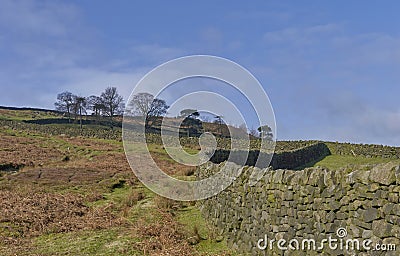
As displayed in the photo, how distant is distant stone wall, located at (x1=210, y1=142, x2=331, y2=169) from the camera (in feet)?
70.5

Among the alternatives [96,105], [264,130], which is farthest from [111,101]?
[264,130]

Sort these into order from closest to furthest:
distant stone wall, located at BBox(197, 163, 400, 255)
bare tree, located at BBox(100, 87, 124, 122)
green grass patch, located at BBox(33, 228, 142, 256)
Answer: distant stone wall, located at BBox(197, 163, 400, 255), green grass patch, located at BBox(33, 228, 142, 256), bare tree, located at BBox(100, 87, 124, 122)

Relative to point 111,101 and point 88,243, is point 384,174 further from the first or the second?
point 111,101

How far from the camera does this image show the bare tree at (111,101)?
76312 mm

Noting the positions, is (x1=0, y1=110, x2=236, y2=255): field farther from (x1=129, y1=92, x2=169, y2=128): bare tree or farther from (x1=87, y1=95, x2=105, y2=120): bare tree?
(x1=87, y1=95, x2=105, y2=120): bare tree

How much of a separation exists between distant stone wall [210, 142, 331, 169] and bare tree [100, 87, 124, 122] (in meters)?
46.7

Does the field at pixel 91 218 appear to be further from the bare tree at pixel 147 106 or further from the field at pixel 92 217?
the bare tree at pixel 147 106

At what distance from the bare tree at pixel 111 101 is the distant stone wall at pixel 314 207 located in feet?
225

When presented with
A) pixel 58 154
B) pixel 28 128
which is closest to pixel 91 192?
pixel 58 154

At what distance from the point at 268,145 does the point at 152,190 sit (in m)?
19.3

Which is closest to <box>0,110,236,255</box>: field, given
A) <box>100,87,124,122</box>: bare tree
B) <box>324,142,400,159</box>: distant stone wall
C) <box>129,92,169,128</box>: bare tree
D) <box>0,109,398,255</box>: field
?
<box>0,109,398,255</box>: field
